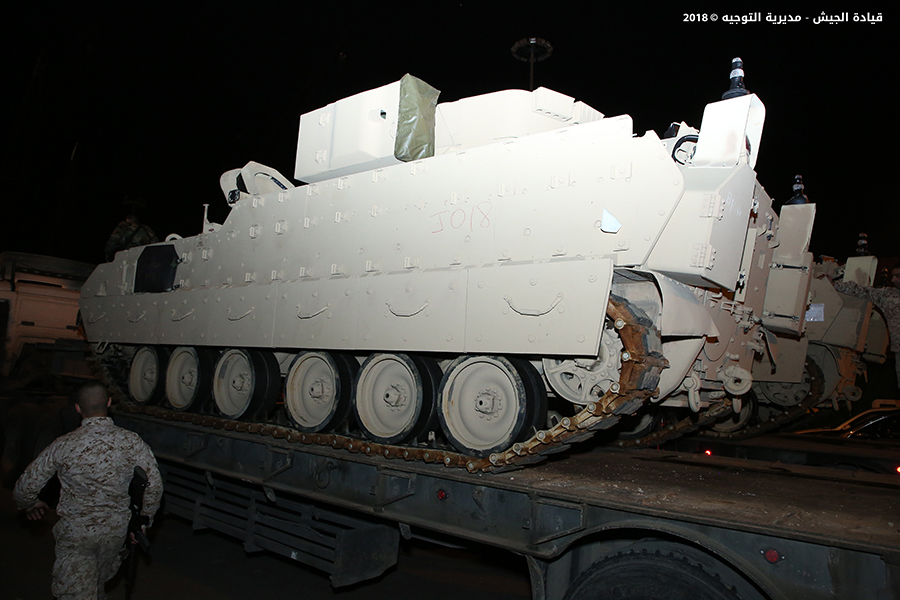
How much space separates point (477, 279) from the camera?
4.47 meters

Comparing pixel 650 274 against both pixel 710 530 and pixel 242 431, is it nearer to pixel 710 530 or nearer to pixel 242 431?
pixel 710 530

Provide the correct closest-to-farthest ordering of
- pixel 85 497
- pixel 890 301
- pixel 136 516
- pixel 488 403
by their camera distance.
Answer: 1. pixel 85 497
2. pixel 136 516
3. pixel 488 403
4. pixel 890 301

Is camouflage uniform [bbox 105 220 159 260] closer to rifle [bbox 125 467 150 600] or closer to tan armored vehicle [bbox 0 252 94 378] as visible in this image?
tan armored vehicle [bbox 0 252 94 378]

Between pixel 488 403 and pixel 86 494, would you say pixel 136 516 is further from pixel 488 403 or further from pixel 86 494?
pixel 488 403

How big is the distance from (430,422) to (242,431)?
209cm

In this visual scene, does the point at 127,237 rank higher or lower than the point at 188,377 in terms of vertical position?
higher

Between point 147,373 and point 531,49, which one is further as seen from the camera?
point 531,49

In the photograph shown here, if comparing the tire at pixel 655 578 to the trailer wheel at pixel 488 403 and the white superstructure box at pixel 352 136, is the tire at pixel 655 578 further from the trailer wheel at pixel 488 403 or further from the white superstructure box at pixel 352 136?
the white superstructure box at pixel 352 136

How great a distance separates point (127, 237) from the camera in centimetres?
905

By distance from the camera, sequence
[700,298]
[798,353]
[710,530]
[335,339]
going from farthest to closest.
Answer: [798,353]
[335,339]
[700,298]
[710,530]

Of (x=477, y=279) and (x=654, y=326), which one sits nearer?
(x=654, y=326)

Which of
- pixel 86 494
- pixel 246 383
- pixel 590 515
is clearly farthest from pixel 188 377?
pixel 590 515

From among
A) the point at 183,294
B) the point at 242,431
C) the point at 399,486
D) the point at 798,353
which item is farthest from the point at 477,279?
the point at 798,353

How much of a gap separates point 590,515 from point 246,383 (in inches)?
168
